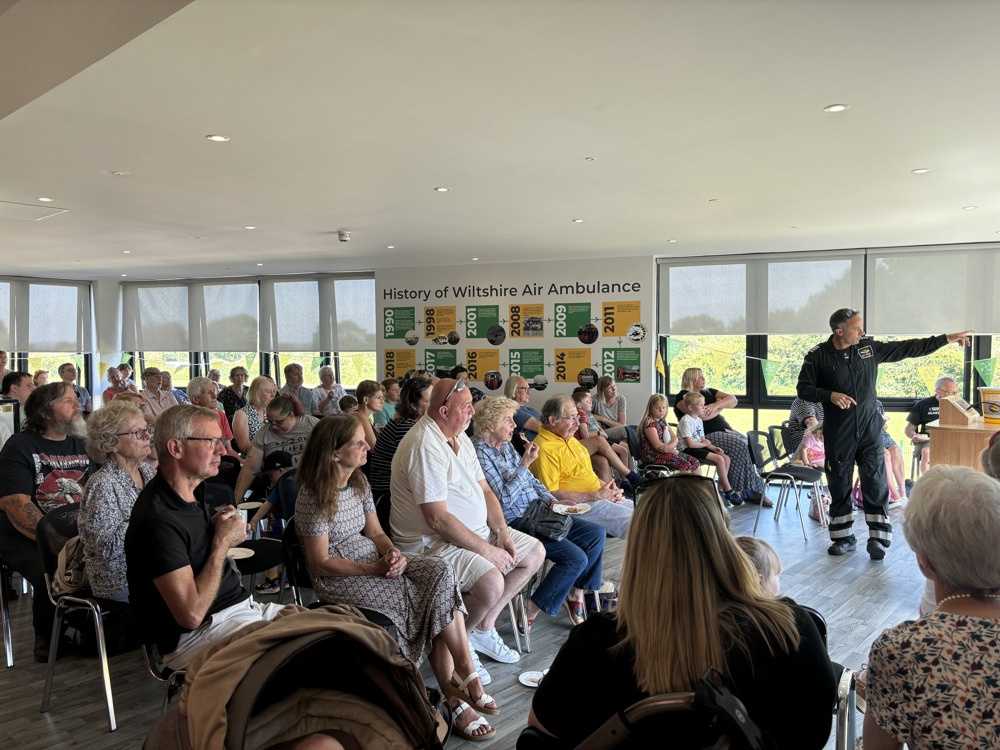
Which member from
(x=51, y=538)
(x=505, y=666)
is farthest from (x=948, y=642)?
(x=51, y=538)

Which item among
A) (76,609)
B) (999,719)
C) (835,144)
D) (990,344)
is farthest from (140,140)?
(990,344)

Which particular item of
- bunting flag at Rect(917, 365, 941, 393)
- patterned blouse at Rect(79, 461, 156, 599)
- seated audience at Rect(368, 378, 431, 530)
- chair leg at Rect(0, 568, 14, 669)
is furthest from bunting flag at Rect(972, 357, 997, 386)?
chair leg at Rect(0, 568, 14, 669)

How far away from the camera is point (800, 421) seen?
7496 millimetres

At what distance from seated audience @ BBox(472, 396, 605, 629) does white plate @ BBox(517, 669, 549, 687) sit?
50 centimetres

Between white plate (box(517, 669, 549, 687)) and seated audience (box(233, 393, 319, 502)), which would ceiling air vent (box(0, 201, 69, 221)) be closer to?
seated audience (box(233, 393, 319, 502))

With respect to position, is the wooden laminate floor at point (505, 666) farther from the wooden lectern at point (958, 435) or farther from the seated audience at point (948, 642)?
the seated audience at point (948, 642)

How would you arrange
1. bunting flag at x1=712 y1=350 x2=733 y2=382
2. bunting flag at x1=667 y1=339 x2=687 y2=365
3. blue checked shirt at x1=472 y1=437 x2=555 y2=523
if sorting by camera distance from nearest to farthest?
blue checked shirt at x1=472 y1=437 x2=555 y2=523 → bunting flag at x1=712 y1=350 x2=733 y2=382 → bunting flag at x1=667 y1=339 x2=687 y2=365

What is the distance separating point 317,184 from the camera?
5422 mm

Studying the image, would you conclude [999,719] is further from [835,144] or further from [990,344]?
[990,344]

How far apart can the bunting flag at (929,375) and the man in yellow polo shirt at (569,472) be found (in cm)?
578

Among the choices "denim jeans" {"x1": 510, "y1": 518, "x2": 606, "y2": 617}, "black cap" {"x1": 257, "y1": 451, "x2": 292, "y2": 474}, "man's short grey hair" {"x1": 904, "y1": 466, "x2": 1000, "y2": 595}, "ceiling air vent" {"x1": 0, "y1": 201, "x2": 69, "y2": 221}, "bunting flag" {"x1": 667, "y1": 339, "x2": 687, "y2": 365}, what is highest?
"ceiling air vent" {"x1": 0, "y1": 201, "x2": 69, "y2": 221}

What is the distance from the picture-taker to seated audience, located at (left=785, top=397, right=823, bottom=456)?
291 inches

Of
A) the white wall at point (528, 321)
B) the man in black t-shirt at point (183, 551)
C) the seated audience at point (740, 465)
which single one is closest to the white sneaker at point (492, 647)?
the man in black t-shirt at point (183, 551)

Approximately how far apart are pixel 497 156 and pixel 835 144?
6.58 ft
